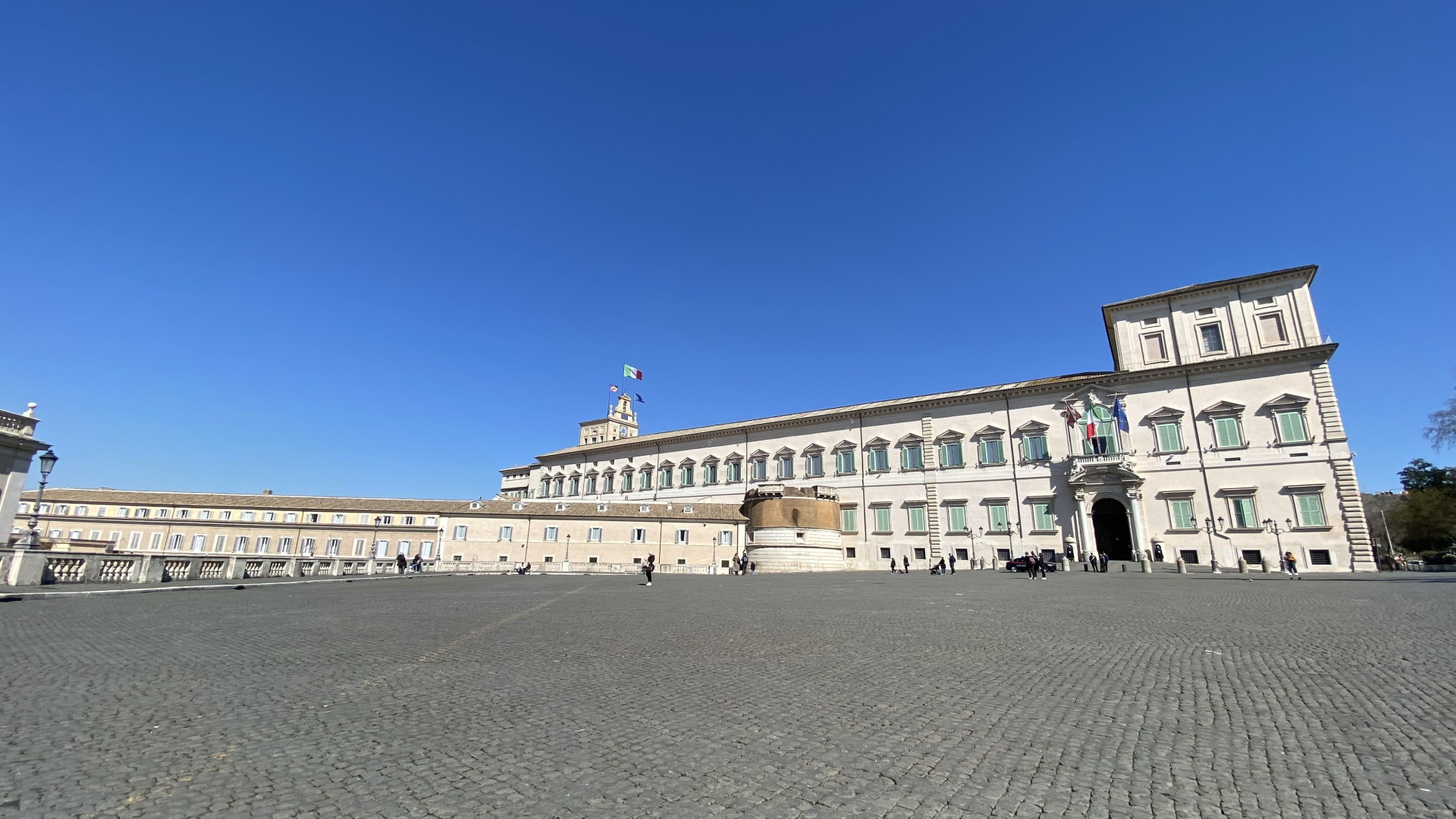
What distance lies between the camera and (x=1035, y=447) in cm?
4188

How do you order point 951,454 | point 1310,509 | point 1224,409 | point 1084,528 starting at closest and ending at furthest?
point 1310,509 < point 1224,409 < point 1084,528 < point 951,454

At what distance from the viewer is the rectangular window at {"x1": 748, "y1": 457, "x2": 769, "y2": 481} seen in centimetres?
5481

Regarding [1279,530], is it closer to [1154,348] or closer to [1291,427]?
[1291,427]

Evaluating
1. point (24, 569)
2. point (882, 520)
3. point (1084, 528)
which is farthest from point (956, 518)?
point (24, 569)

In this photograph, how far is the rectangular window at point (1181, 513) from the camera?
3588cm

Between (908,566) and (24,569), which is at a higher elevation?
(24,569)

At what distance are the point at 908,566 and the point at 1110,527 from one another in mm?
13044

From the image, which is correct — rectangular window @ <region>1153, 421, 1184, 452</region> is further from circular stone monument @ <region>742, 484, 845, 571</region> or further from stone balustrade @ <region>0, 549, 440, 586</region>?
stone balustrade @ <region>0, 549, 440, 586</region>

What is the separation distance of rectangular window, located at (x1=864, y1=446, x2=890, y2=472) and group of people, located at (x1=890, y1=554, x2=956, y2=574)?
23.0ft

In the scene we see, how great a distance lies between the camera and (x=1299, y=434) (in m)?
34.2

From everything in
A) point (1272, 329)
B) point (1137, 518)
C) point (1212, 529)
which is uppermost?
point (1272, 329)

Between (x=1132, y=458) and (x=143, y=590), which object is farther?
(x=1132, y=458)

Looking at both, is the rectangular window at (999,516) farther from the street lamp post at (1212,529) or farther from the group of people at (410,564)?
the group of people at (410,564)

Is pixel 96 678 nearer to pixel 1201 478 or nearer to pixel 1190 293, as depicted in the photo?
pixel 1201 478
